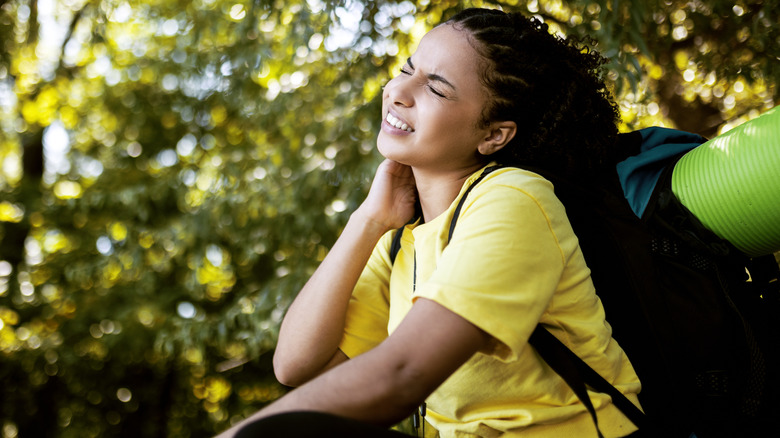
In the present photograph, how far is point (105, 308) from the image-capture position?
4.33 m

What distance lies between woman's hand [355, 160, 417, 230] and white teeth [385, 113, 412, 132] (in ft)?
0.71

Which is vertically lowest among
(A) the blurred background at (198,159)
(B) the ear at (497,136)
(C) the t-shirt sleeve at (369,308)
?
(A) the blurred background at (198,159)

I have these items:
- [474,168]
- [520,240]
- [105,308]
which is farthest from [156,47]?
[520,240]

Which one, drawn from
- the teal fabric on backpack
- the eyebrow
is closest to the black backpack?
the teal fabric on backpack

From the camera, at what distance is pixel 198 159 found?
4332 millimetres

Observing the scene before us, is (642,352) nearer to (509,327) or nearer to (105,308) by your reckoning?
(509,327)

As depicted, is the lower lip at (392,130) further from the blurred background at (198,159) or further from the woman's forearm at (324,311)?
the blurred background at (198,159)

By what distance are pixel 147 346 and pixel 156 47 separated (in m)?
2.29

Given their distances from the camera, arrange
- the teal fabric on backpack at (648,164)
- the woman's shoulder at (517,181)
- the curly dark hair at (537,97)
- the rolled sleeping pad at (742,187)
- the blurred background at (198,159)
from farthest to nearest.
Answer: the blurred background at (198,159)
the curly dark hair at (537,97)
the teal fabric on backpack at (648,164)
the rolled sleeping pad at (742,187)
the woman's shoulder at (517,181)

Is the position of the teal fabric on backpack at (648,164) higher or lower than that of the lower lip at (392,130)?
higher

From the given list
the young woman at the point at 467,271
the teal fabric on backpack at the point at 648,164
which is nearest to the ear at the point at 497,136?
the young woman at the point at 467,271

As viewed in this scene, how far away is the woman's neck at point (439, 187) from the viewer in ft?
5.38

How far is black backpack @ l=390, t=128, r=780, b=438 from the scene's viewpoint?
1.36 metres

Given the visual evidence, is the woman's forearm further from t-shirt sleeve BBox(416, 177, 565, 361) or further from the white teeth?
t-shirt sleeve BBox(416, 177, 565, 361)
